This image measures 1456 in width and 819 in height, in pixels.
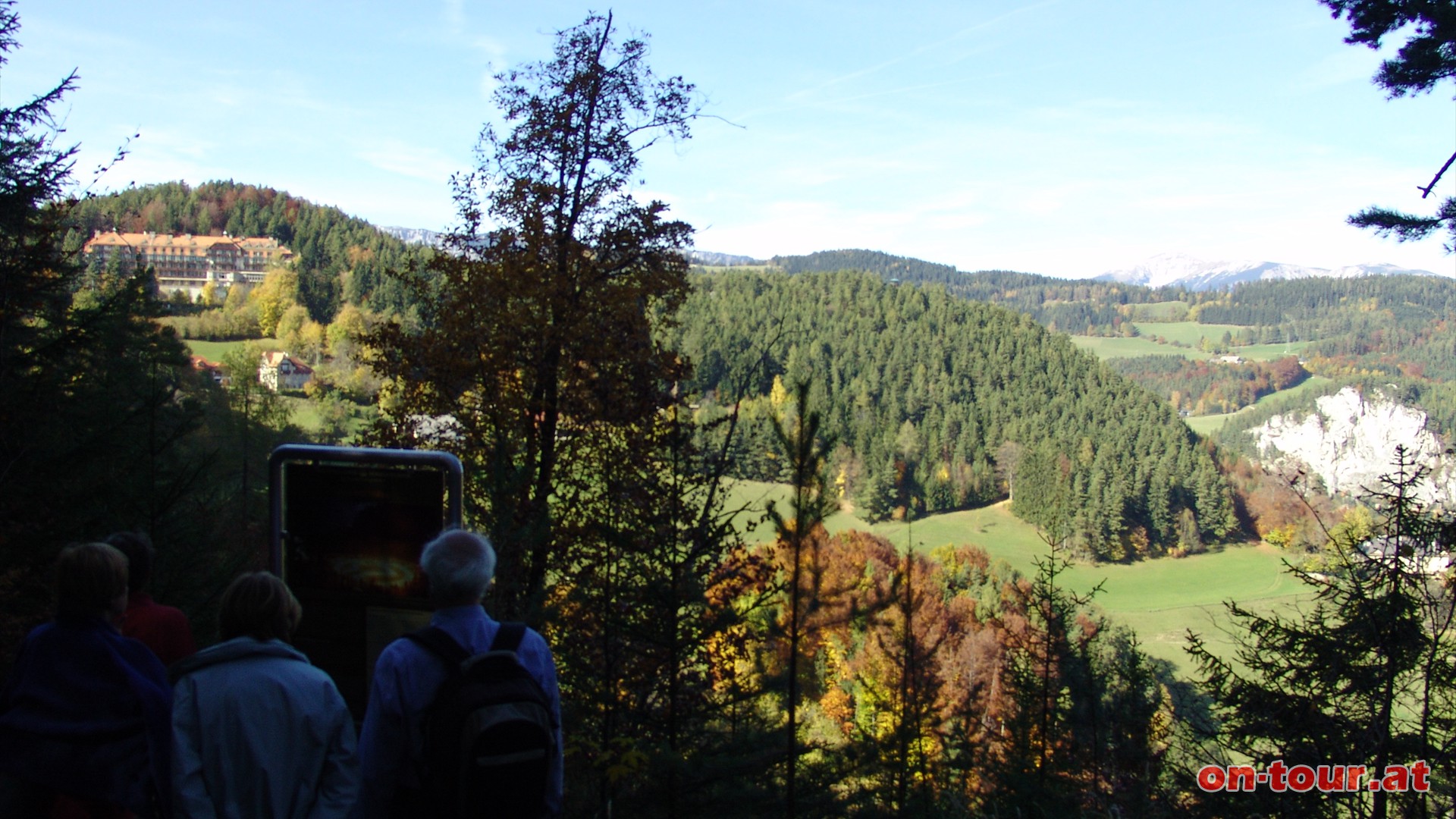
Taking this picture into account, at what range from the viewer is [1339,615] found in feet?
28.3

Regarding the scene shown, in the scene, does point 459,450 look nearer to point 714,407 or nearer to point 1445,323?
point 714,407

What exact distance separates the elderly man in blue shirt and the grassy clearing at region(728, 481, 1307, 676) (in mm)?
59579

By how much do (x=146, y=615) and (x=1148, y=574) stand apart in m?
94.0

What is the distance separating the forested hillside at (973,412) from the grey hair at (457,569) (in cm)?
6416

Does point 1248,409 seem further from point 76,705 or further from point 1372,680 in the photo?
point 76,705

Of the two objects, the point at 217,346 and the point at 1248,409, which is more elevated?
the point at 217,346

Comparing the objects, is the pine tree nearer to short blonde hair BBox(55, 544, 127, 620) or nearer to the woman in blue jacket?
the woman in blue jacket

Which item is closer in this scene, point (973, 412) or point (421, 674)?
point (421, 674)

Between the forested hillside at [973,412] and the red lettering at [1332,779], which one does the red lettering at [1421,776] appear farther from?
the forested hillside at [973,412]

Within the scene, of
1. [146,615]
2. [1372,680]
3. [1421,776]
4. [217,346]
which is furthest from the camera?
[217,346]

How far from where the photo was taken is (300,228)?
112125 millimetres

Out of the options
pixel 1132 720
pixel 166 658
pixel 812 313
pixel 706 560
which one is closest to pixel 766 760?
pixel 706 560

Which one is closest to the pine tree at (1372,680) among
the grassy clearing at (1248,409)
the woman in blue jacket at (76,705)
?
the woman in blue jacket at (76,705)

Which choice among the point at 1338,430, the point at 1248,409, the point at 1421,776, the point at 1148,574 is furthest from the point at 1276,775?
the point at 1248,409
